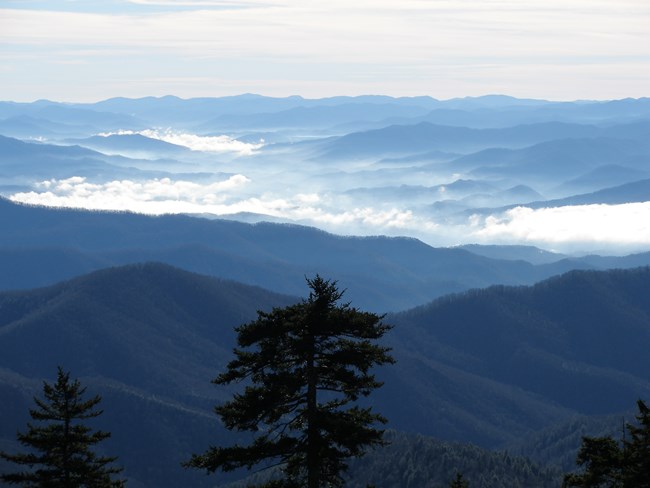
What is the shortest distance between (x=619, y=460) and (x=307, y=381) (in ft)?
34.9

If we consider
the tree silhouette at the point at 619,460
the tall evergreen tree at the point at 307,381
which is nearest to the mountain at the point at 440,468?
the tree silhouette at the point at 619,460

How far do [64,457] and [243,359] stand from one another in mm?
9480

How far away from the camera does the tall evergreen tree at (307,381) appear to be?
122ft

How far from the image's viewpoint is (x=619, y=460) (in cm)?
3825

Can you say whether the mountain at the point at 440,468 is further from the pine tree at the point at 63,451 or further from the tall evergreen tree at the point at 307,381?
the tall evergreen tree at the point at 307,381

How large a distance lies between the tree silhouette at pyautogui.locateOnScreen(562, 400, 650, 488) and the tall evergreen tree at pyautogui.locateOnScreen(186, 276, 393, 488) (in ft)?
25.7

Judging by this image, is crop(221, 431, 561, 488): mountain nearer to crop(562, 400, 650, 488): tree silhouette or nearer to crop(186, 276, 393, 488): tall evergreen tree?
crop(562, 400, 650, 488): tree silhouette

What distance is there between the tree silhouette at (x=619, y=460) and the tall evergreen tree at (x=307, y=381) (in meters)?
7.83

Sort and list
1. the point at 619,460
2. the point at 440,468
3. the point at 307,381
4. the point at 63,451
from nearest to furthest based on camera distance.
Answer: the point at 307,381, the point at 619,460, the point at 63,451, the point at 440,468

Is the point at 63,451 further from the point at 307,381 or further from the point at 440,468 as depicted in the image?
the point at 440,468

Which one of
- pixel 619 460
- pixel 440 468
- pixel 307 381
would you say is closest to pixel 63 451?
pixel 307 381

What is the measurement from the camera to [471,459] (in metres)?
170

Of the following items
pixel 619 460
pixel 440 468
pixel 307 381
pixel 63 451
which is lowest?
pixel 440 468

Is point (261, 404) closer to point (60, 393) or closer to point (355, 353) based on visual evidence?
point (355, 353)
